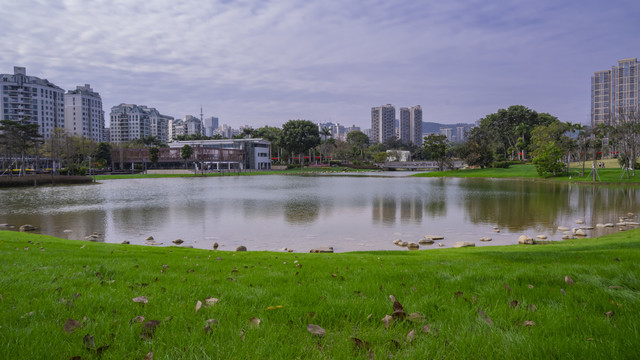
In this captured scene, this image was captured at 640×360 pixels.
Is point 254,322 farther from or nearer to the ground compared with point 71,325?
nearer to the ground

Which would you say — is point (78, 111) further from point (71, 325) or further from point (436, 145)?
point (71, 325)

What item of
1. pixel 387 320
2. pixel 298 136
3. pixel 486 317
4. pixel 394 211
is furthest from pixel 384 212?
pixel 298 136

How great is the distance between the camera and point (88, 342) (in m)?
2.73

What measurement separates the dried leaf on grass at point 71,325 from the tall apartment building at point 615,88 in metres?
183

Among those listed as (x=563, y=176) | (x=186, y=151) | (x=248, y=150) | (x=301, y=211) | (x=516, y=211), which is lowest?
(x=516, y=211)

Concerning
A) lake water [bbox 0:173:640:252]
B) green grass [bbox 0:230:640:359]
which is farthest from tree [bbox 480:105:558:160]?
green grass [bbox 0:230:640:359]

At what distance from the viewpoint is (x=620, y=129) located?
52.1 metres

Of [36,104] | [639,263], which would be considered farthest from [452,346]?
[36,104]

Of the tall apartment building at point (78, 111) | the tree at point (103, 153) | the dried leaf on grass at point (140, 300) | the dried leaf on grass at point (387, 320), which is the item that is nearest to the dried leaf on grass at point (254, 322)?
the dried leaf on grass at point (387, 320)

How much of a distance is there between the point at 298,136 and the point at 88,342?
124407 millimetres

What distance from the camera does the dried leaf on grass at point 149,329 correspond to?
2.92m

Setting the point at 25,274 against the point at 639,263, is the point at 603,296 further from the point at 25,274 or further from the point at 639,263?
the point at 25,274

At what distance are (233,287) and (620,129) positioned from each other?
67012mm

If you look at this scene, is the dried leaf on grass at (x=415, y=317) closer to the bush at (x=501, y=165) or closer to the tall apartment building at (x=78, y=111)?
the bush at (x=501, y=165)
